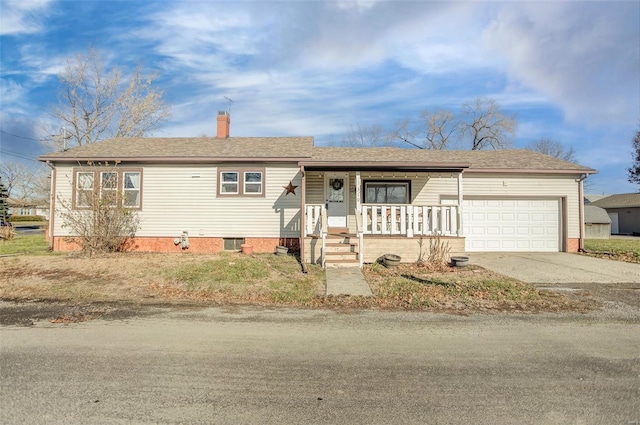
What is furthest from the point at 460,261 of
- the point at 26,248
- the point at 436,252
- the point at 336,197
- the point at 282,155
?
the point at 26,248

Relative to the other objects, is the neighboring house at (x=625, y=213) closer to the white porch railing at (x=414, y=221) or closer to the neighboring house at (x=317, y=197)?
the neighboring house at (x=317, y=197)

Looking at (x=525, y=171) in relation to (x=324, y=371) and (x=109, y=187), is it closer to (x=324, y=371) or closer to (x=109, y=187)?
(x=324, y=371)

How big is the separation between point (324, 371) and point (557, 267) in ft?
30.3

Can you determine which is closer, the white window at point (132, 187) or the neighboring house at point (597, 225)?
the white window at point (132, 187)

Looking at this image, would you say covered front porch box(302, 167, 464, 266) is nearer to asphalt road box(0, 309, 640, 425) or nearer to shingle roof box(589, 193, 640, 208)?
asphalt road box(0, 309, 640, 425)

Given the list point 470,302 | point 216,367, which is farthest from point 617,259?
point 216,367

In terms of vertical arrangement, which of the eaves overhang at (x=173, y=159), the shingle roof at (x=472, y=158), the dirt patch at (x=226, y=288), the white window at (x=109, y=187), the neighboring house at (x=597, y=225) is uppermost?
the shingle roof at (x=472, y=158)

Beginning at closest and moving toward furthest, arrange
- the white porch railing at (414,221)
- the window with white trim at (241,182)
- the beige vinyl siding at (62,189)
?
the white porch railing at (414,221), the beige vinyl siding at (62,189), the window with white trim at (241,182)

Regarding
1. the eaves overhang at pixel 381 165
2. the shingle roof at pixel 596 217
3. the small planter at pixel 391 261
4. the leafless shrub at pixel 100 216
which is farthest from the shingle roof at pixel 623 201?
the leafless shrub at pixel 100 216

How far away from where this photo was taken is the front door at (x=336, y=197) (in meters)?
13.2

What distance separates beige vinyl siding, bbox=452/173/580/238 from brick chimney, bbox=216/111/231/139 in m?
9.74

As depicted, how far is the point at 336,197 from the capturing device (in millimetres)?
13391

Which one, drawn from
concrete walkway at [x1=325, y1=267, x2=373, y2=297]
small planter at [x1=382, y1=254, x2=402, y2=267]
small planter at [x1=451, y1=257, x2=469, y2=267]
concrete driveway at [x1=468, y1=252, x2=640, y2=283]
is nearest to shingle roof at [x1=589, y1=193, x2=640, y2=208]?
concrete driveway at [x1=468, y1=252, x2=640, y2=283]

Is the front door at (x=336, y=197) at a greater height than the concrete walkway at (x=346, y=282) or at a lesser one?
greater
